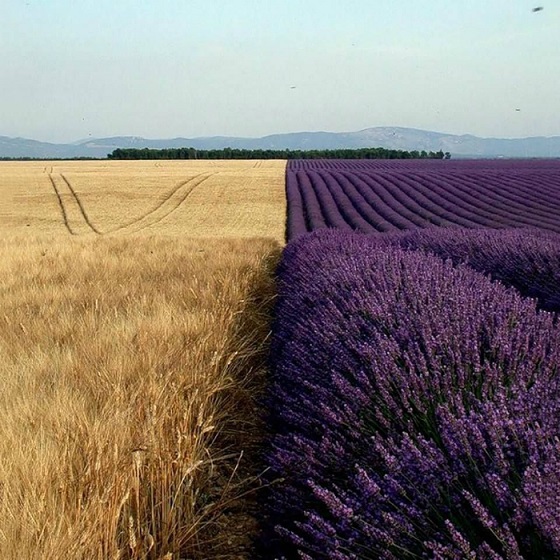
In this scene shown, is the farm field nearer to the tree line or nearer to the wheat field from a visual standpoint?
the wheat field

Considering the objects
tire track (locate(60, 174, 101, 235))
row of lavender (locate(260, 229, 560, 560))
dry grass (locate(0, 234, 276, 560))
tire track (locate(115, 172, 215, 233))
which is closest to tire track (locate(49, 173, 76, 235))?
tire track (locate(60, 174, 101, 235))

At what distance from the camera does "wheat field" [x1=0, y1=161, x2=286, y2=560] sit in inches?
63.7

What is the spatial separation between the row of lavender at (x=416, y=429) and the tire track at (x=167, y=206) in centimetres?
1795

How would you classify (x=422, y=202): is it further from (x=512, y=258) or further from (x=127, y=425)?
(x=127, y=425)

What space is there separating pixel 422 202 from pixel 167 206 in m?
11.1

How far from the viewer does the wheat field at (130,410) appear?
63.7 inches

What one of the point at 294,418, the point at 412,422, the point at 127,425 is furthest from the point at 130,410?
the point at 412,422

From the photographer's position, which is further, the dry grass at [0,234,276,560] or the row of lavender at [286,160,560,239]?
the row of lavender at [286,160,560,239]

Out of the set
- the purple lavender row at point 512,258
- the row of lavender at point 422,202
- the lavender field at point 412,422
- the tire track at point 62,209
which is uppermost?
the lavender field at point 412,422

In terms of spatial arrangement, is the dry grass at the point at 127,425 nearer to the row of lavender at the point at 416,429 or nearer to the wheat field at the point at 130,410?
the wheat field at the point at 130,410

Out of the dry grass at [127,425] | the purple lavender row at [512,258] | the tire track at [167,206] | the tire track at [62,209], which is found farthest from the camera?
the tire track at [167,206]

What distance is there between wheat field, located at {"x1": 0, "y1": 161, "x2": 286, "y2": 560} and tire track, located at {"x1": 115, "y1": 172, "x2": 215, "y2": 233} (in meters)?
14.5

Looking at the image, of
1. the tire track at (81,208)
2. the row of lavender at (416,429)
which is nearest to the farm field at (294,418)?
the row of lavender at (416,429)

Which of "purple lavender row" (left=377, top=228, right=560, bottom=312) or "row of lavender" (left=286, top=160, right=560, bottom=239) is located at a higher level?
"purple lavender row" (left=377, top=228, right=560, bottom=312)
